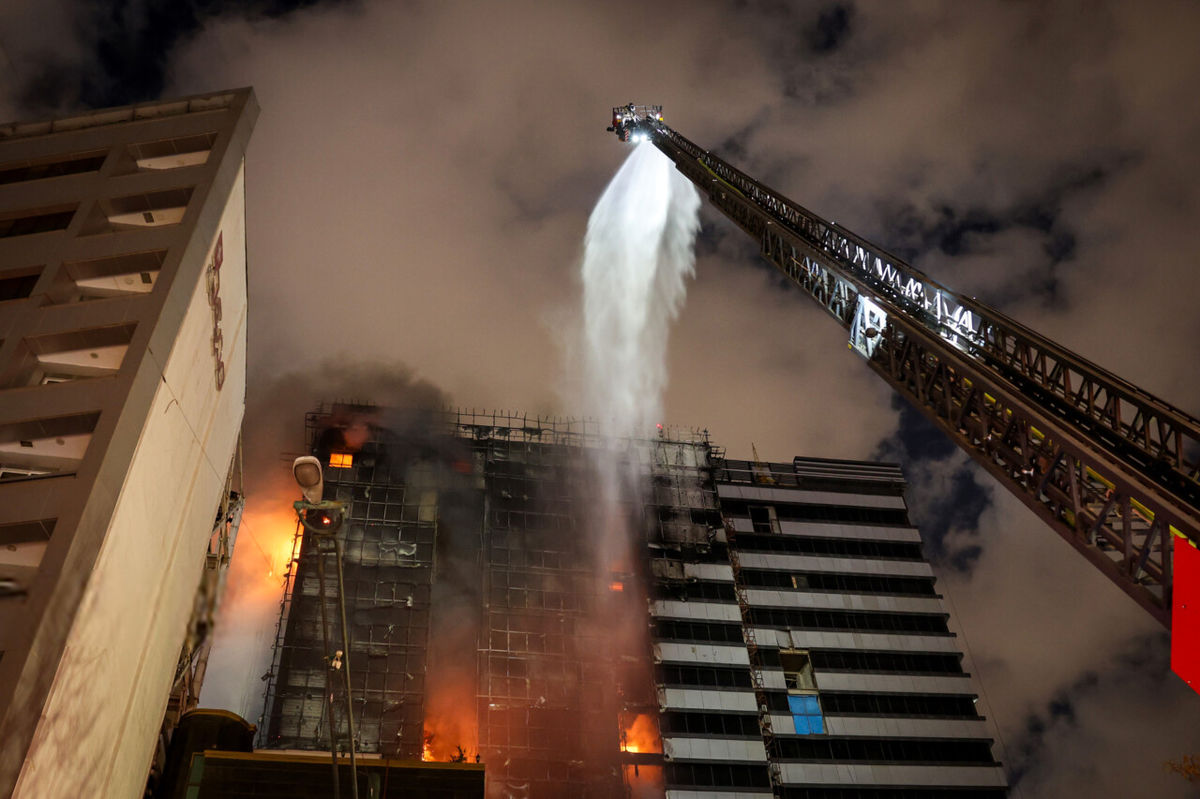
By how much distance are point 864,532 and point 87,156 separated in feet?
210

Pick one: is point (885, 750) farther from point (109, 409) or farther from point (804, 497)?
point (109, 409)

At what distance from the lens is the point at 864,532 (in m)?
70.4

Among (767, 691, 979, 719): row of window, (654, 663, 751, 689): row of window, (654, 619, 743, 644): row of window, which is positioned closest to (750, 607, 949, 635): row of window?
(654, 619, 743, 644): row of window

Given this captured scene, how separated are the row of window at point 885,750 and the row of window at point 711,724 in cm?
358

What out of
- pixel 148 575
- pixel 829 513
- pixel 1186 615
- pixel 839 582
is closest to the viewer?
pixel 1186 615

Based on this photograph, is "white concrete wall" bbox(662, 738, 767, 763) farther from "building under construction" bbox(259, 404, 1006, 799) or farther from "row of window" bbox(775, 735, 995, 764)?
"row of window" bbox(775, 735, 995, 764)

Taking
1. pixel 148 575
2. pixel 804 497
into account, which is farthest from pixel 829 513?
pixel 148 575

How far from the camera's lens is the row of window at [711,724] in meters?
54.1

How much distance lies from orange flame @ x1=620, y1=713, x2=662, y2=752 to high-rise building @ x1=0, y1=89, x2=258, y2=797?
31.6 m

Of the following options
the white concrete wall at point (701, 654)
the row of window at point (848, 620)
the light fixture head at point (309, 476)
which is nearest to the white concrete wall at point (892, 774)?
the white concrete wall at point (701, 654)

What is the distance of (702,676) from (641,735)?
263 inches

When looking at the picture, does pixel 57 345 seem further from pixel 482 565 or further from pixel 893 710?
pixel 893 710

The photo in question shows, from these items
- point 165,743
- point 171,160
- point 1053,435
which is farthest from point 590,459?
point 1053,435

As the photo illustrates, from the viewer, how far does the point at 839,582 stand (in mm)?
66875
